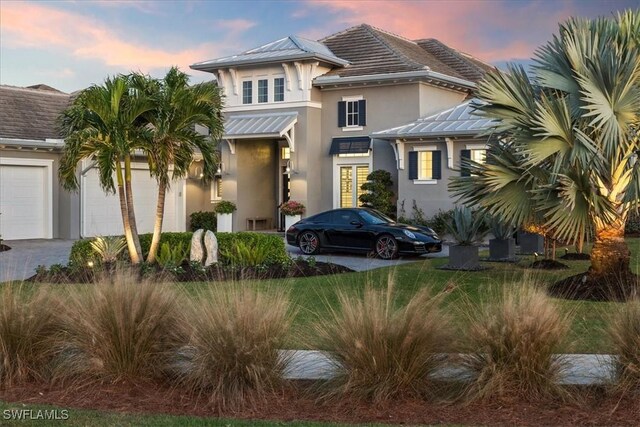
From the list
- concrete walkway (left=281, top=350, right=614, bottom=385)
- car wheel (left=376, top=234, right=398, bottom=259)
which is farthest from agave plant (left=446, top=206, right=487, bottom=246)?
concrete walkway (left=281, top=350, right=614, bottom=385)

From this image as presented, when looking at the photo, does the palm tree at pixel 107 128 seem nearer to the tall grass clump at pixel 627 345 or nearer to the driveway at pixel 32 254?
the driveway at pixel 32 254

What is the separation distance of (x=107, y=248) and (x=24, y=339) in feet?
31.0

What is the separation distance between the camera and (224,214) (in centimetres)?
3039

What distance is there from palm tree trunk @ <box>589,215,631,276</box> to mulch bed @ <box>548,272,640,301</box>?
4.6 inches

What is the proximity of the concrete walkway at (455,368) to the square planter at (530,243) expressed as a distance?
43.1ft

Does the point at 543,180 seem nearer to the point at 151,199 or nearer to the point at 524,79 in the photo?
the point at 524,79

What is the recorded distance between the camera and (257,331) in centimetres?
686

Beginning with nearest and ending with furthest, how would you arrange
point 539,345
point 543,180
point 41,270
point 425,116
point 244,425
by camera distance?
1. point 244,425
2. point 539,345
3. point 543,180
4. point 41,270
5. point 425,116

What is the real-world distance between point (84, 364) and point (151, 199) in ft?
74.8

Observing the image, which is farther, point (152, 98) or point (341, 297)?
point (152, 98)

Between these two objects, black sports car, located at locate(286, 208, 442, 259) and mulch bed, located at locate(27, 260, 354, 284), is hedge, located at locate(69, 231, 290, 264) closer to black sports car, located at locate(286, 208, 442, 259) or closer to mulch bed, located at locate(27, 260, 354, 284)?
mulch bed, located at locate(27, 260, 354, 284)

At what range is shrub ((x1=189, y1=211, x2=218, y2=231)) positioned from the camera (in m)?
31.3

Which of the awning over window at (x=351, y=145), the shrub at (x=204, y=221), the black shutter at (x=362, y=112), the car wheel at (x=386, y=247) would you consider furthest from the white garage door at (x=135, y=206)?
the car wheel at (x=386, y=247)

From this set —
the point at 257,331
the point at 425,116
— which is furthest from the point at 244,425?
the point at 425,116
